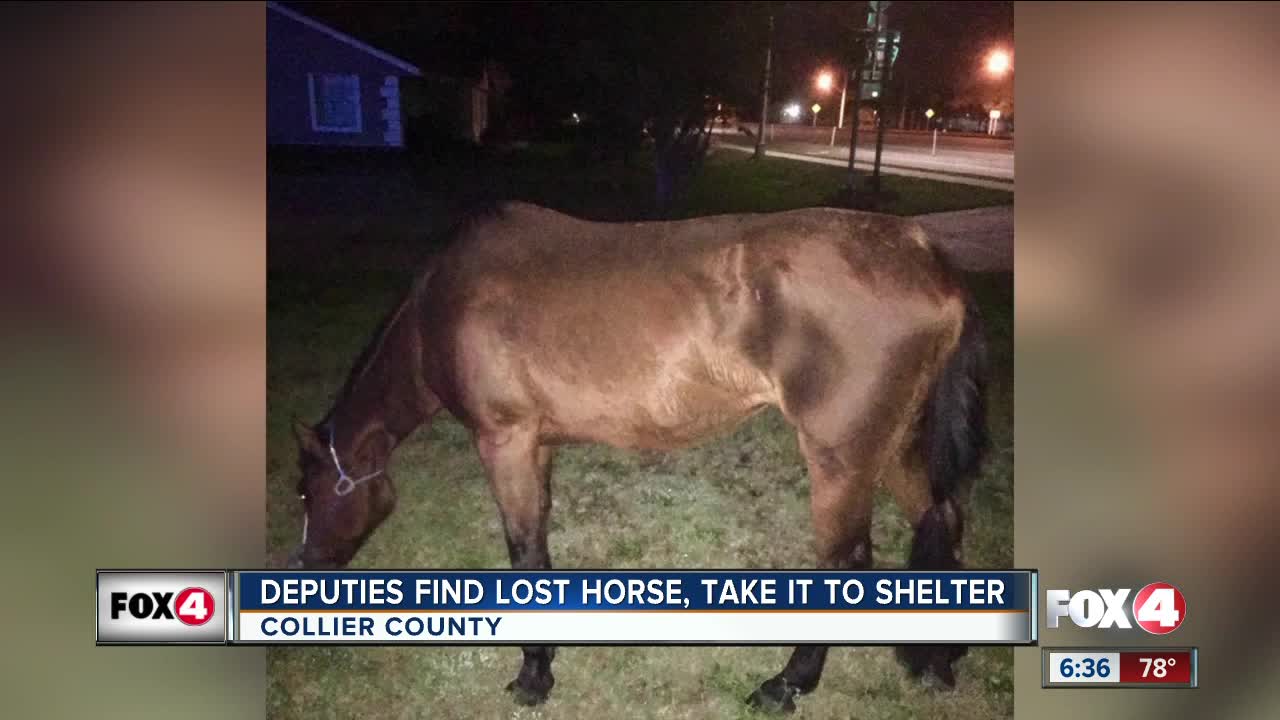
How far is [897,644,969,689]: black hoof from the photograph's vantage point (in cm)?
248

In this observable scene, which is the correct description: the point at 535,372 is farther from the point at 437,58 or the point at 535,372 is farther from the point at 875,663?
the point at 875,663

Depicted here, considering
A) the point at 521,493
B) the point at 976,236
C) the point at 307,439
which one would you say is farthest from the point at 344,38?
the point at 976,236

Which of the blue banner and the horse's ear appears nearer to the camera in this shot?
the blue banner

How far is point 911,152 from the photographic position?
274 centimetres

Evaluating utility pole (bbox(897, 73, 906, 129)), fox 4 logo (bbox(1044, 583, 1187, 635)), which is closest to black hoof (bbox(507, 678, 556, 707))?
fox 4 logo (bbox(1044, 583, 1187, 635))

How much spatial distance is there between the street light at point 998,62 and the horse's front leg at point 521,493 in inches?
71.1

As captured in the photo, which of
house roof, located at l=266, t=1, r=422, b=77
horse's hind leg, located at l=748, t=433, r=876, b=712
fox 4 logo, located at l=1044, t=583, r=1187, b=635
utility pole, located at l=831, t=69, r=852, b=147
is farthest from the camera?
utility pole, located at l=831, t=69, r=852, b=147

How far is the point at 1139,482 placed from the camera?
7.62 ft

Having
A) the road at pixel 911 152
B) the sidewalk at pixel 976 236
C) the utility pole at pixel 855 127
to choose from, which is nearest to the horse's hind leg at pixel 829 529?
the sidewalk at pixel 976 236

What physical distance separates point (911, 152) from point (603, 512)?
1.57 m

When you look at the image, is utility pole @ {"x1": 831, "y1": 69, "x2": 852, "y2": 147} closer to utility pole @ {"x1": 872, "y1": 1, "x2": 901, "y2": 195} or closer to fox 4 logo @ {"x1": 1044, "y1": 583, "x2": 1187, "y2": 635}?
utility pole @ {"x1": 872, "y1": 1, "x2": 901, "y2": 195}

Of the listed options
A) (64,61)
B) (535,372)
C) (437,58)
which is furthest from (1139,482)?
(64,61)

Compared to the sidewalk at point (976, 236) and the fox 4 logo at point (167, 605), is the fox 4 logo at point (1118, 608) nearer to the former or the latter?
the sidewalk at point (976, 236)

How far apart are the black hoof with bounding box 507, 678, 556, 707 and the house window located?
1897 mm
